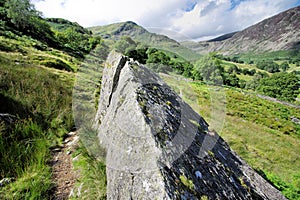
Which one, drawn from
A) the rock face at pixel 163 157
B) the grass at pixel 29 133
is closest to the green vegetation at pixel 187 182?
the rock face at pixel 163 157

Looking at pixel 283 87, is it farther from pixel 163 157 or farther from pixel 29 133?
pixel 29 133

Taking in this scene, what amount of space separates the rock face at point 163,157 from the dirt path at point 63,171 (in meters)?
0.98

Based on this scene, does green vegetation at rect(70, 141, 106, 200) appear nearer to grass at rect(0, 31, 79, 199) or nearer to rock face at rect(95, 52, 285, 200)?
rock face at rect(95, 52, 285, 200)

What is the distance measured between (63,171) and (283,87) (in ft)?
288

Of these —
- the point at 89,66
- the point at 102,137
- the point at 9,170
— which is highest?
the point at 89,66

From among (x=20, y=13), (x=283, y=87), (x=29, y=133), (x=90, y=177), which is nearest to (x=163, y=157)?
(x=90, y=177)

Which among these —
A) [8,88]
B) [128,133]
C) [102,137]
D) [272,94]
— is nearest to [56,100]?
[8,88]

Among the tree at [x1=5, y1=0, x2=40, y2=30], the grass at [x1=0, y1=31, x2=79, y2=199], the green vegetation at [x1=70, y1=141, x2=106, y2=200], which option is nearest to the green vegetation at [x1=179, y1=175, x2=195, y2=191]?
the green vegetation at [x1=70, y1=141, x2=106, y2=200]

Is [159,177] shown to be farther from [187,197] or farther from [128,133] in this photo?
[128,133]

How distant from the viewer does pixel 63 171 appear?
161 inches

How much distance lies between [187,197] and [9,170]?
3.66 m

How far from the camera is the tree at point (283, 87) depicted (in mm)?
67875

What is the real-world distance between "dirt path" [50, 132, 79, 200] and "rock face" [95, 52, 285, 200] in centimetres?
98

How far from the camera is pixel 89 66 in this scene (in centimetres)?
995
